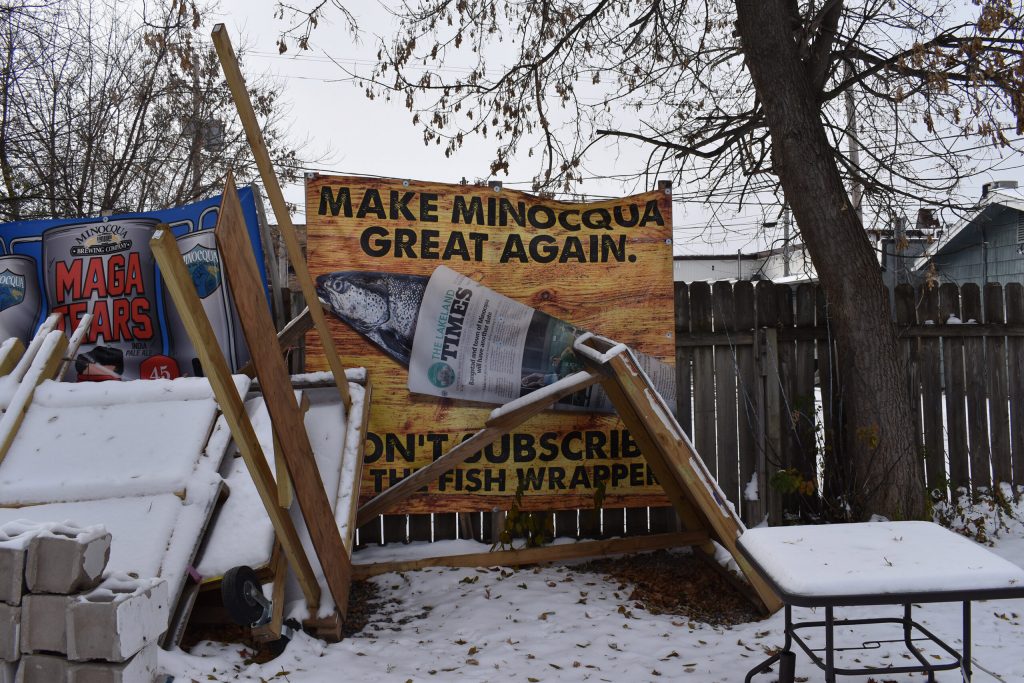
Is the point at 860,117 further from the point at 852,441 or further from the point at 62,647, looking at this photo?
the point at 62,647

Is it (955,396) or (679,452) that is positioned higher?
(955,396)

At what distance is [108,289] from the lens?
5566 mm

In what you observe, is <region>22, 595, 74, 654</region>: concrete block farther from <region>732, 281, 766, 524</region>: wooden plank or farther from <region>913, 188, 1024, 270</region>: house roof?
<region>913, 188, 1024, 270</region>: house roof

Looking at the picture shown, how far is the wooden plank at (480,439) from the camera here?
4633 mm

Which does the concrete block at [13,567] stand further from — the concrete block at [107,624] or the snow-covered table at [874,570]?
the snow-covered table at [874,570]

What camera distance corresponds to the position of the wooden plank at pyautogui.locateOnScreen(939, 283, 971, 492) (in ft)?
20.6

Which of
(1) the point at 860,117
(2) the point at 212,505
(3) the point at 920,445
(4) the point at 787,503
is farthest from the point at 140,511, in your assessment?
(1) the point at 860,117

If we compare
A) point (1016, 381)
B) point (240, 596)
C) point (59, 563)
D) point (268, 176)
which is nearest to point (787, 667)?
point (240, 596)

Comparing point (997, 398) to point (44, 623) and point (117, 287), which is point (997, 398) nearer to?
point (44, 623)

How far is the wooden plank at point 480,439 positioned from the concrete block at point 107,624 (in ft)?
6.98

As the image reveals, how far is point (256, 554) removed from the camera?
13.0 ft

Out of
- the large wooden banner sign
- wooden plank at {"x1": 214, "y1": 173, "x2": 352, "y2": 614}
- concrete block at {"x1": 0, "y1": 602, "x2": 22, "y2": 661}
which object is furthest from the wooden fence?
concrete block at {"x1": 0, "y1": 602, "x2": 22, "y2": 661}

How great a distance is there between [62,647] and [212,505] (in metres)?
1.14

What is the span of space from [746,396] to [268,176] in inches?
147
